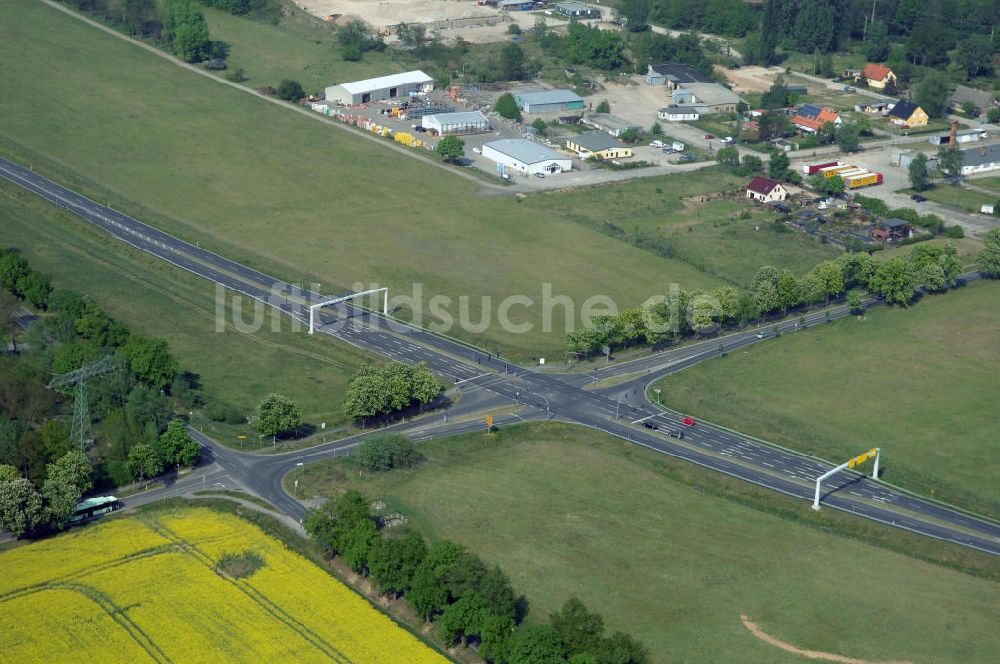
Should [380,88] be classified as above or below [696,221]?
above

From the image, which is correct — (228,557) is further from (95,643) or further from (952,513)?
(952,513)

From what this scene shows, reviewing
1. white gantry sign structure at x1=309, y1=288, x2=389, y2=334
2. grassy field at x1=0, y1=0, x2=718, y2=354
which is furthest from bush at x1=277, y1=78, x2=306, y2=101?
white gantry sign structure at x1=309, y1=288, x2=389, y2=334

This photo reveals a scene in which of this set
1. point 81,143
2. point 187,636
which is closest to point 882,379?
point 187,636

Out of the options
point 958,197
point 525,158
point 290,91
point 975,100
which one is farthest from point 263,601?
point 975,100

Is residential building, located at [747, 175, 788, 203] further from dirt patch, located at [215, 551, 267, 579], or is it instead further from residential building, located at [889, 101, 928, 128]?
dirt patch, located at [215, 551, 267, 579]

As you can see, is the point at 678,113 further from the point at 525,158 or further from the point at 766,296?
the point at 766,296

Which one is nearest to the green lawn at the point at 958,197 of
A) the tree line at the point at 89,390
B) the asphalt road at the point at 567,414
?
the asphalt road at the point at 567,414
